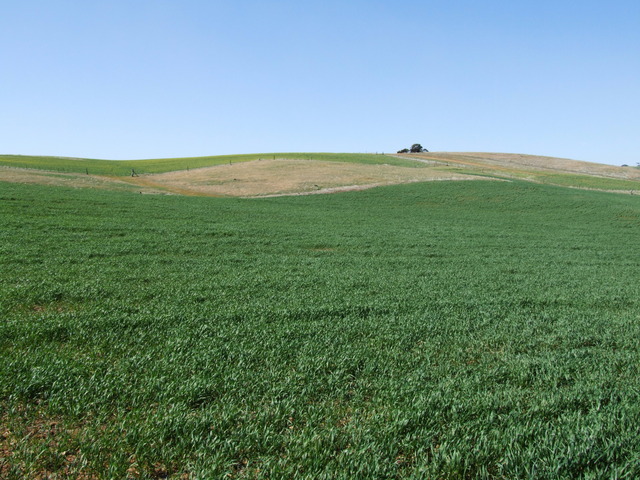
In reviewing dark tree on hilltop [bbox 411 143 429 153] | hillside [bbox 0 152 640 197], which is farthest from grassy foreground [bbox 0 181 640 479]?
dark tree on hilltop [bbox 411 143 429 153]

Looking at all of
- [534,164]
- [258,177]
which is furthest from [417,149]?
[258,177]

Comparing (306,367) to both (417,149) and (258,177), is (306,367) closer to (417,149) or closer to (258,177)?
(258,177)

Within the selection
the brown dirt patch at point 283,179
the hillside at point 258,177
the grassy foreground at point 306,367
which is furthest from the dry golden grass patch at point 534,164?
the grassy foreground at point 306,367

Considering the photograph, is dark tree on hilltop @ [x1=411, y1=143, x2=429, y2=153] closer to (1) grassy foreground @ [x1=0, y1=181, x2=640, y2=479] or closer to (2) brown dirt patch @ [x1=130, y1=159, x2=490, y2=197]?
(2) brown dirt patch @ [x1=130, y1=159, x2=490, y2=197]

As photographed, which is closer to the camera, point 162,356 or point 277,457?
point 277,457

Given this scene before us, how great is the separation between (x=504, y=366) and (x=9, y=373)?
23.7ft

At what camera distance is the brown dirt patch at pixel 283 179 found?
51.7 m

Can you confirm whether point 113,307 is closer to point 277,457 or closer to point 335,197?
point 277,457

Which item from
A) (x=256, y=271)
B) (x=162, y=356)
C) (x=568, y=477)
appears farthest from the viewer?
(x=256, y=271)

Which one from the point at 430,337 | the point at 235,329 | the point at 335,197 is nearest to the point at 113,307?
the point at 235,329

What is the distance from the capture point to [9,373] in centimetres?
548

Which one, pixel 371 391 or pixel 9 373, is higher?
pixel 9 373

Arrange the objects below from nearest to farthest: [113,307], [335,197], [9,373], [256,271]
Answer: [9,373] < [113,307] < [256,271] < [335,197]

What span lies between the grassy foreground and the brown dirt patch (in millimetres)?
35585
